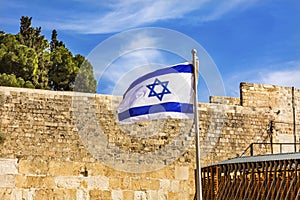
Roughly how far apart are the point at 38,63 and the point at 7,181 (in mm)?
19609

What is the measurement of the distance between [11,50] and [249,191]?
1697 cm

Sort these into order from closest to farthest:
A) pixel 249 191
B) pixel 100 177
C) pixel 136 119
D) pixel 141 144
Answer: pixel 136 119 → pixel 100 177 → pixel 249 191 → pixel 141 144

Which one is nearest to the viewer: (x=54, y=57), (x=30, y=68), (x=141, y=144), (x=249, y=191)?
(x=249, y=191)

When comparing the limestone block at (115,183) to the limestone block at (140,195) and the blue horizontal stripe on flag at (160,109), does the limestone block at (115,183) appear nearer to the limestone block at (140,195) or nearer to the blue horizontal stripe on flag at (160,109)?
the limestone block at (140,195)

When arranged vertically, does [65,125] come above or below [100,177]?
above

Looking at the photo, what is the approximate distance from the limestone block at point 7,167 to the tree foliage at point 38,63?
52.1 ft

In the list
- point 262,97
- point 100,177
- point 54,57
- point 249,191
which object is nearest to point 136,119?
point 100,177

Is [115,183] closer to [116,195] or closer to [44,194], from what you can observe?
[116,195]

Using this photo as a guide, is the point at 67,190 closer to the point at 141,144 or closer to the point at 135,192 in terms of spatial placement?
the point at 135,192

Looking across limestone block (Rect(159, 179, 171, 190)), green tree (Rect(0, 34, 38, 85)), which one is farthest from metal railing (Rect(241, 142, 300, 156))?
limestone block (Rect(159, 179, 171, 190))

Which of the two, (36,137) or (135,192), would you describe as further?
(36,137)

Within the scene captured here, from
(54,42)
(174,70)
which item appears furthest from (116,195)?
(54,42)

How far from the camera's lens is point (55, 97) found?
16.1m

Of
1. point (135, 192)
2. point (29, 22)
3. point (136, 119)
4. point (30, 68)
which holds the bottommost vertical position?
point (135, 192)
